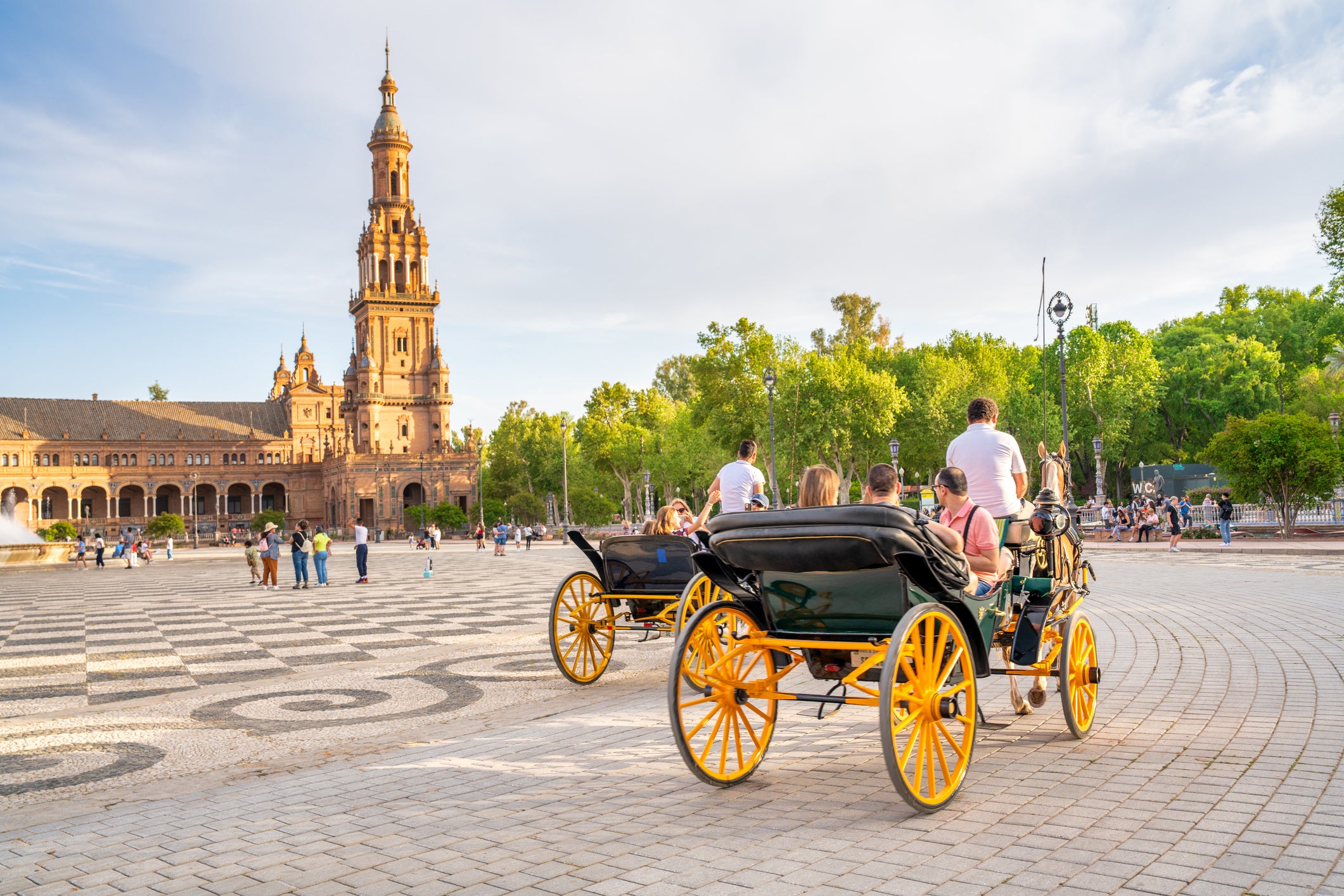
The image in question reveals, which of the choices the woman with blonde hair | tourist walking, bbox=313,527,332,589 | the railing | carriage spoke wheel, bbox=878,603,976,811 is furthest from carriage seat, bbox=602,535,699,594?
the railing

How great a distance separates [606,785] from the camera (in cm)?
564

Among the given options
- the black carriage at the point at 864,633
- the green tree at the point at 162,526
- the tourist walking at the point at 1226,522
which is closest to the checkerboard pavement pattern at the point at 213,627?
the black carriage at the point at 864,633

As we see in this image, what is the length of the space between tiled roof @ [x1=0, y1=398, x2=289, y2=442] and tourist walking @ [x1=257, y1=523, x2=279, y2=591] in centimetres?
11548

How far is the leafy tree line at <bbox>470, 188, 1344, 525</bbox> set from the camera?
6200 centimetres

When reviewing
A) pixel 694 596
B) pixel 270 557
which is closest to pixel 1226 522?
pixel 270 557

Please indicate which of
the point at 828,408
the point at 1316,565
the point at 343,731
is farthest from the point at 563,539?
the point at 343,731

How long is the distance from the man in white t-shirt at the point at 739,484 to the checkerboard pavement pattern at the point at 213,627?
435cm

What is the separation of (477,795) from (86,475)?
457 ft

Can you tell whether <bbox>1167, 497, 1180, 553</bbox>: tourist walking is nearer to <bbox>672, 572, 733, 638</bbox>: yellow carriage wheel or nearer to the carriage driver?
<bbox>672, 572, 733, 638</bbox>: yellow carriage wheel

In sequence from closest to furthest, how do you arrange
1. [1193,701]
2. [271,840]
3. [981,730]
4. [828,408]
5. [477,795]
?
[271,840], [477,795], [981,730], [1193,701], [828,408]

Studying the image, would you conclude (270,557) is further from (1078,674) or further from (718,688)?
(1078,674)

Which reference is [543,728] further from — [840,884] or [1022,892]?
[1022,892]

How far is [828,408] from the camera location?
61.6 meters

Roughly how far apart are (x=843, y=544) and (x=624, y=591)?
15.4 ft
